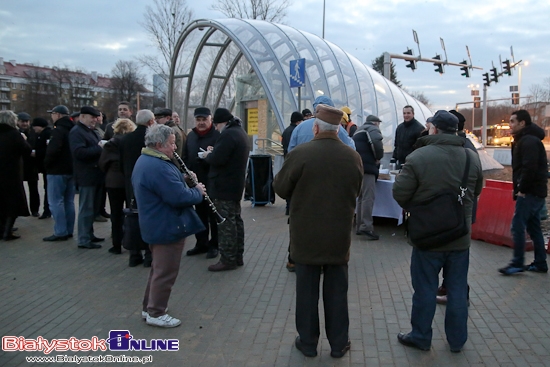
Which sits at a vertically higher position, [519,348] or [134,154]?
[134,154]

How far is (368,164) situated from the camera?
24.0ft

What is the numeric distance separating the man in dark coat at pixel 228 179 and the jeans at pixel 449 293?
263cm

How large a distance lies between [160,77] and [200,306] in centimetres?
3409

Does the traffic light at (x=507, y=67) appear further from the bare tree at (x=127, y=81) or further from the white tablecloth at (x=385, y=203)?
the bare tree at (x=127, y=81)

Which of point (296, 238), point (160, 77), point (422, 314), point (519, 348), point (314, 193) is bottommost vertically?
point (519, 348)

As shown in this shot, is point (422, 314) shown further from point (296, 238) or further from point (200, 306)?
point (200, 306)

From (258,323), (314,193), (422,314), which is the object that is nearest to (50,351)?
(258,323)

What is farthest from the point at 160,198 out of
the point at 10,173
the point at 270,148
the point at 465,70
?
the point at 465,70

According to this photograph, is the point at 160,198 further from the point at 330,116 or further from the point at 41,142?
the point at 41,142

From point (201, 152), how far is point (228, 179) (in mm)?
706

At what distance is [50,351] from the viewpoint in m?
3.69

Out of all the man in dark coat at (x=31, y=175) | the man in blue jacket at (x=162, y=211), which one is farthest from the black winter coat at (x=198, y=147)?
the man in dark coat at (x=31, y=175)

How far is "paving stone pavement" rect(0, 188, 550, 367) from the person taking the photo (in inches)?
141

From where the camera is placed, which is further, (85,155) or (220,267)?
(85,155)
